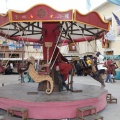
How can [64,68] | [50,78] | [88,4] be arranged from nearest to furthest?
[50,78], [64,68], [88,4]

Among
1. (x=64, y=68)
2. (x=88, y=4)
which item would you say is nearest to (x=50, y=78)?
(x=64, y=68)

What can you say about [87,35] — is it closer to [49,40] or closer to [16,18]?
[49,40]

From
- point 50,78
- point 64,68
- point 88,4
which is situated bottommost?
point 50,78

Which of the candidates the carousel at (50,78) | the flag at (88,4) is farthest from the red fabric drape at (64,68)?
the flag at (88,4)

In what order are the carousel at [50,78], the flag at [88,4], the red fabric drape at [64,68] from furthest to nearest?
the flag at [88,4], the red fabric drape at [64,68], the carousel at [50,78]

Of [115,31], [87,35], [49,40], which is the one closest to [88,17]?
[49,40]

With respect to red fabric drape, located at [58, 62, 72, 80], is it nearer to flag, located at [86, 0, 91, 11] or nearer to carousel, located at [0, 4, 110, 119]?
carousel, located at [0, 4, 110, 119]

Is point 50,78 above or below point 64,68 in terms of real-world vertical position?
below

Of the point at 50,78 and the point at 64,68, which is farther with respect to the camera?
the point at 64,68

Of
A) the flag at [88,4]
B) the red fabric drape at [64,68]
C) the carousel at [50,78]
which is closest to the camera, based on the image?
the carousel at [50,78]

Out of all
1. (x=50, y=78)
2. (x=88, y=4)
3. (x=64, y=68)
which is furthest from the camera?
(x=88, y=4)

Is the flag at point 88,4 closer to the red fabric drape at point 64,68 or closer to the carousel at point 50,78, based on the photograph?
the carousel at point 50,78

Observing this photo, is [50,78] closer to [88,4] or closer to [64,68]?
[64,68]

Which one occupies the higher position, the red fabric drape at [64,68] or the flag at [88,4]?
the flag at [88,4]
